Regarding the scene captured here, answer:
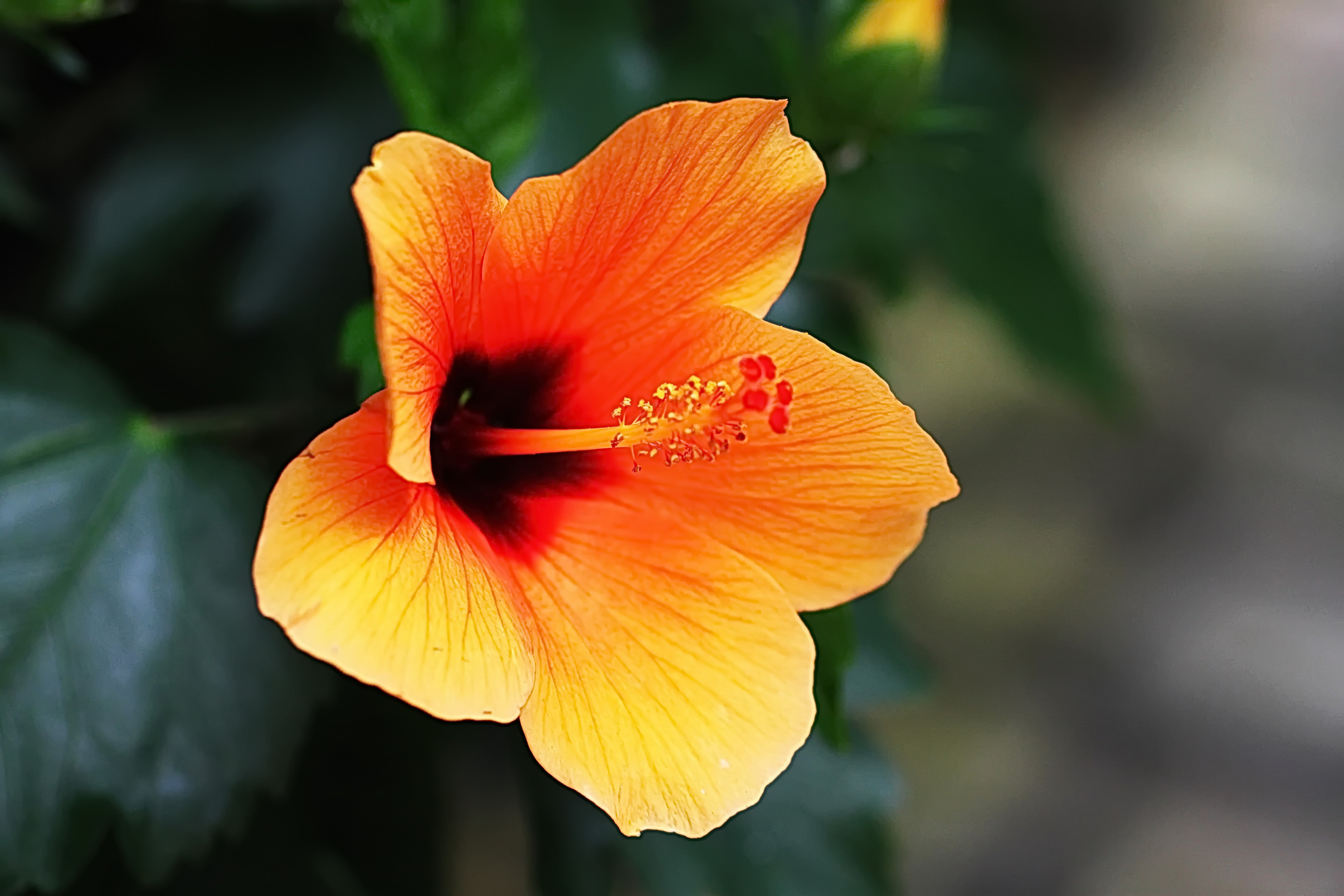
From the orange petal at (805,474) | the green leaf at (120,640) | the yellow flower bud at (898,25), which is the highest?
the yellow flower bud at (898,25)

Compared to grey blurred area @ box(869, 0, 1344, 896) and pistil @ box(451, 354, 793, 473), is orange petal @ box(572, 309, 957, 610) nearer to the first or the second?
pistil @ box(451, 354, 793, 473)

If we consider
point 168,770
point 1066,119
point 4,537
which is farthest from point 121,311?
point 1066,119

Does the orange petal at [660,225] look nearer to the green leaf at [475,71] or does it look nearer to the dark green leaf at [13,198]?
the green leaf at [475,71]

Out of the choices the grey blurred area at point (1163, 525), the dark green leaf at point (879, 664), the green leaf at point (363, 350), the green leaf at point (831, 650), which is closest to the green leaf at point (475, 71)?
the green leaf at point (363, 350)

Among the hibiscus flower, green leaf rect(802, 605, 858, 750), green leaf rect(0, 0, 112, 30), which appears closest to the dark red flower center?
the hibiscus flower

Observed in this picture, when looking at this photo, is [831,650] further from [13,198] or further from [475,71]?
[13,198]

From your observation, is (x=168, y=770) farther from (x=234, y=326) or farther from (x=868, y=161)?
(x=868, y=161)

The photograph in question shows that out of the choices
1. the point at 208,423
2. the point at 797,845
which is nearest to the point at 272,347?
the point at 208,423
